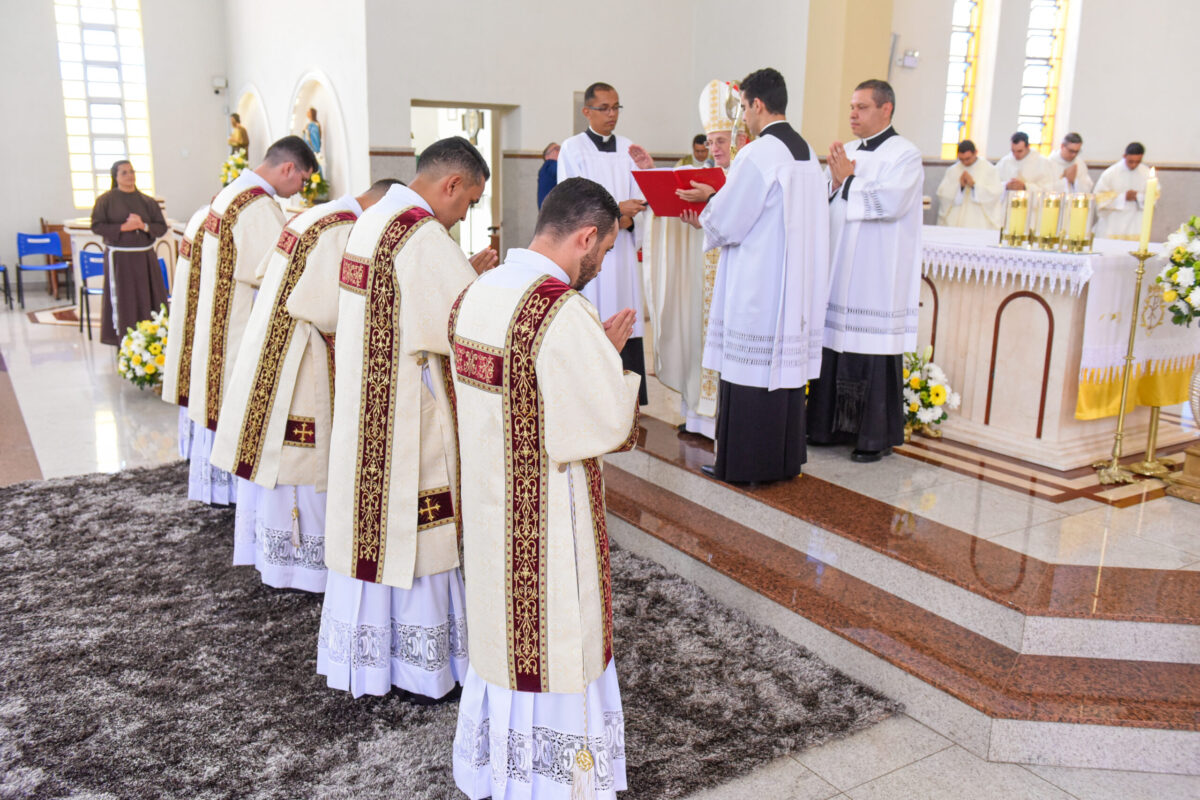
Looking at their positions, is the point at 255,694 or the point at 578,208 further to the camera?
the point at 255,694

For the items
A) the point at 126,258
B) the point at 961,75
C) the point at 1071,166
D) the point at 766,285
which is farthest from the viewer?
the point at 961,75

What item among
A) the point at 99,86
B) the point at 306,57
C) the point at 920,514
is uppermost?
the point at 306,57

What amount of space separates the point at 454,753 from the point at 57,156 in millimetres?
14959

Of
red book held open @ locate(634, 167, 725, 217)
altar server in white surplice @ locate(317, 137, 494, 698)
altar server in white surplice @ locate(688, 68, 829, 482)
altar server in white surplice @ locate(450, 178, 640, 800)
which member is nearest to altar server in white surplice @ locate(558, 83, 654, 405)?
red book held open @ locate(634, 167, 725, 217)

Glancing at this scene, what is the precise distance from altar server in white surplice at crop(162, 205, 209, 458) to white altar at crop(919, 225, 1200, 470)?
4135mm

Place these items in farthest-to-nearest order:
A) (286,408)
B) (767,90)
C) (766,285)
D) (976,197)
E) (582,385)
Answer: (976,197)
(766,285)
(767,90)
(286,408)
(582,385)

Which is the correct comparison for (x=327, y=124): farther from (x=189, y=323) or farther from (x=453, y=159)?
(x=453, y=159)

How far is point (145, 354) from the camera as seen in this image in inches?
292

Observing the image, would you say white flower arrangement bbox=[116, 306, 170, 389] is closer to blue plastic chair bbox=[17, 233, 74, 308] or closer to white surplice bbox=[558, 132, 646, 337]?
white surplice bbox=[558, 132, 646, 337]

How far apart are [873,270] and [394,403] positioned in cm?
284

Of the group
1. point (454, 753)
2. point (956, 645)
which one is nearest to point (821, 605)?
point (956, 645)

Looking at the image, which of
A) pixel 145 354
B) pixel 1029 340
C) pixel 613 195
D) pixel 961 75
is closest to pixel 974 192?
pixel 961 75

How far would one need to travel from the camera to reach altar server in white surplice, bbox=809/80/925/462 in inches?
192

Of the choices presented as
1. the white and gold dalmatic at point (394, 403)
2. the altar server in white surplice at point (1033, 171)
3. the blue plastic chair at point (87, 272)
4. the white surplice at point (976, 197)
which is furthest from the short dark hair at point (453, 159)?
the altar server in white surplice at point (1033, 171)
